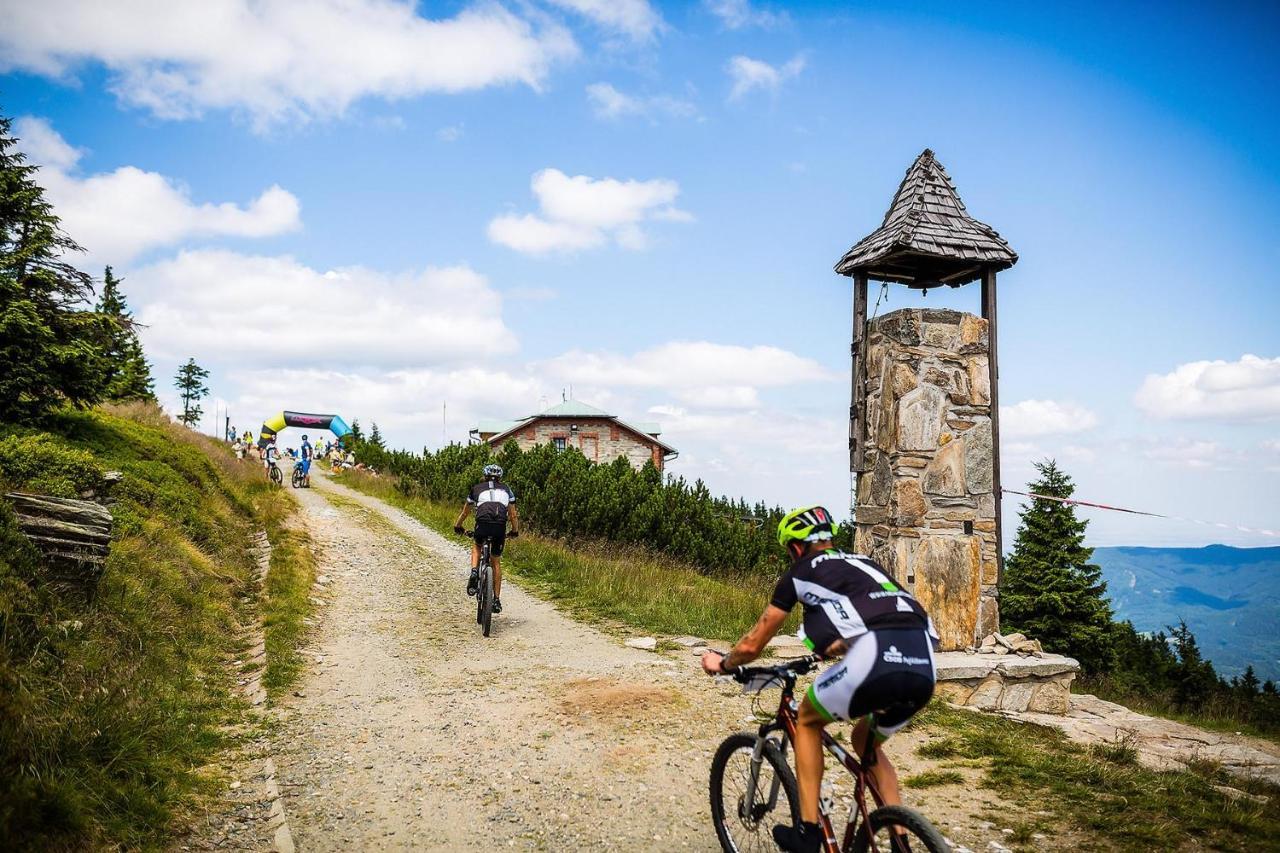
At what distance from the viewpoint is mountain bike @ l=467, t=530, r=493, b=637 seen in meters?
9.90

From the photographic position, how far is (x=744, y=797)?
13.4ft

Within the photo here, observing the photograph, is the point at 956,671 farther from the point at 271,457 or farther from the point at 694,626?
the point at 271,457

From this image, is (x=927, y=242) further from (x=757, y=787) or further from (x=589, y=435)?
(x=589, y=435)

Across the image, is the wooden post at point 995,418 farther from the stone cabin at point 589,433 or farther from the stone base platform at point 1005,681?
the stone cabin at point 589,433

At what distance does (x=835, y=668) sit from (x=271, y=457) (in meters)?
27.6

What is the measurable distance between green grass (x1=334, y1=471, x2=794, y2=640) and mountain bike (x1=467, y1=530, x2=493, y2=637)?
1760 mm

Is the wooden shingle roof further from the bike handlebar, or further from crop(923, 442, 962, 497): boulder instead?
the bike handlebar

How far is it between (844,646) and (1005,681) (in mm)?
5344

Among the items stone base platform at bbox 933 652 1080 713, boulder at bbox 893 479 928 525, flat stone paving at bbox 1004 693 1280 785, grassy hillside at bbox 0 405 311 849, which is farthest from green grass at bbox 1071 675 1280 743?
grassy hillside at bbox 0 405 311 849

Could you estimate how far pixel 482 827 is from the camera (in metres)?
4.70

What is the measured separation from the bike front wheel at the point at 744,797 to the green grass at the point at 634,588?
5620 millimetres

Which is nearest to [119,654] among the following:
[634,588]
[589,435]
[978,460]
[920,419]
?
[634,588]

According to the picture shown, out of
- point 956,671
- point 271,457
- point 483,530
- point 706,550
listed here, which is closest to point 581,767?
point 956,671

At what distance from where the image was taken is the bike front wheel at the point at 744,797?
3.92 metres
